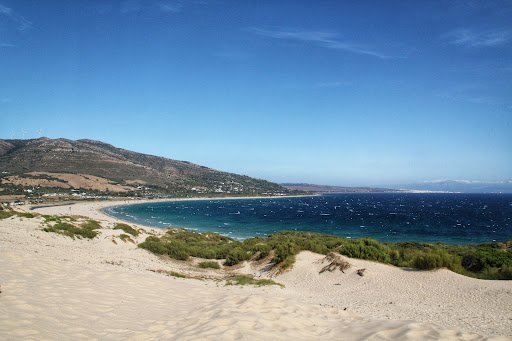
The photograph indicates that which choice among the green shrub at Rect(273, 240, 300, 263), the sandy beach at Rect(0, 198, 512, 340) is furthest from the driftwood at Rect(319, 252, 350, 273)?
the green shrub at Rect(273, 240, 300, 263)

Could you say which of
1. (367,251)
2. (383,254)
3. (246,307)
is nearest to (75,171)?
(367,251)

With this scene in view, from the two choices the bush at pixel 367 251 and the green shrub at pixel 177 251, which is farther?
the green shrub at pixel 177 251

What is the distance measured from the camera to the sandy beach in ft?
16.1

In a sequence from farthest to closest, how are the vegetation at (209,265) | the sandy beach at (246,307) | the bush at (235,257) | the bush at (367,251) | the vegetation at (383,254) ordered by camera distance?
the bush at (235,257)
the vegetation at (209,265)
the bush at (367,251)
the vegetation at (383,254)
the sandy beach at (246,307)

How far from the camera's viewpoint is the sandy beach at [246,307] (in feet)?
16.1

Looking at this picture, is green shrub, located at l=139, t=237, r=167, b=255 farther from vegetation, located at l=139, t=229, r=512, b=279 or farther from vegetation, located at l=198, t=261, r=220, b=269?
vegetation, located at l=198, t=261, r=220, b=269

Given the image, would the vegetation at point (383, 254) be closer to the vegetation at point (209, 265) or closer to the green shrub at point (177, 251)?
the green shrub at point (177, 251)

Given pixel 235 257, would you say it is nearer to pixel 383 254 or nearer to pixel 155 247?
pixel 155 247

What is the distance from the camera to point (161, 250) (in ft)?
60.5

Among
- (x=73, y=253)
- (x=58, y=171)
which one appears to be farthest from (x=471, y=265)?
(x=58, y=171)

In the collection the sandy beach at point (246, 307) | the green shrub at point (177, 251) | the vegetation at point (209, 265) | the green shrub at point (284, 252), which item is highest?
the sandy beach at point (246, 307)

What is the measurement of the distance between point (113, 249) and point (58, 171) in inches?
4997

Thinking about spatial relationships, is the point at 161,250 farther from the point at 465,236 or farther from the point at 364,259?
the point at 465,236

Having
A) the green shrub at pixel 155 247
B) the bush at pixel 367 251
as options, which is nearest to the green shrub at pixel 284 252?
the bush at pixel 367 251
